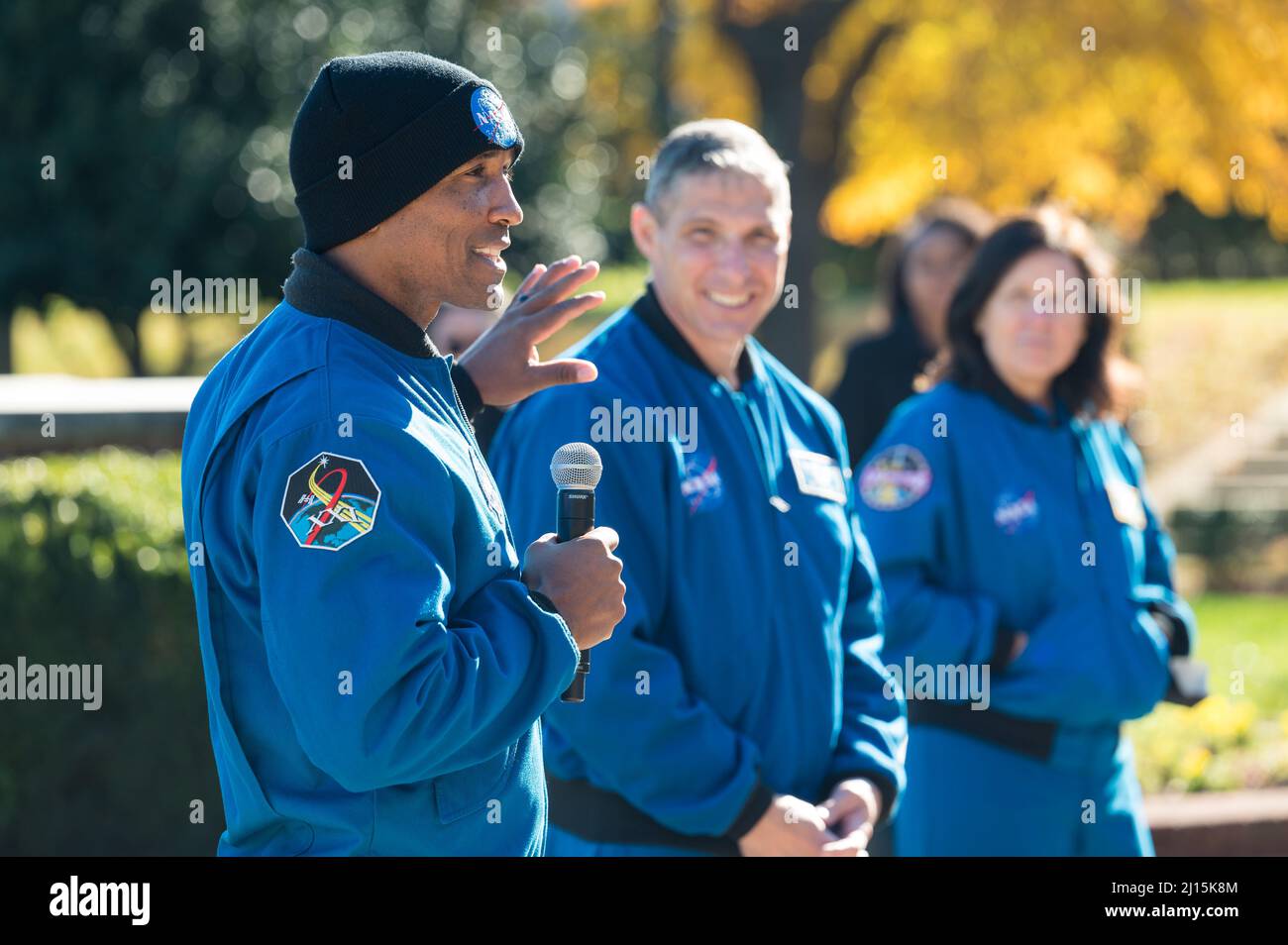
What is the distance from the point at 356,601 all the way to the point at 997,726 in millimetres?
2502

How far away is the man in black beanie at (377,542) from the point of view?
210 centimetres

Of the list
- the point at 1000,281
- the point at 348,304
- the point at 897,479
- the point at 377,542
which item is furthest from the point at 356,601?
the point at 1000,281

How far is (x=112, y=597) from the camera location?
5344mm

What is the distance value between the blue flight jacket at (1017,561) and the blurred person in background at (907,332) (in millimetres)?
1878

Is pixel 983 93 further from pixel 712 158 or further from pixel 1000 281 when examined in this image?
pixel 712 158

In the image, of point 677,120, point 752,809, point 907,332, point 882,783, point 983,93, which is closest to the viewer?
point 752,809

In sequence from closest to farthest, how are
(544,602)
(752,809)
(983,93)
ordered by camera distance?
(544,602), (752,809), (983,93)

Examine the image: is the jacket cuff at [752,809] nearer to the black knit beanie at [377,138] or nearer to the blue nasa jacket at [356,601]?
the blue nasa jacket at [356,601]

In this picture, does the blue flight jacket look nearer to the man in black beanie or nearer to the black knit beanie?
the man in black beanie

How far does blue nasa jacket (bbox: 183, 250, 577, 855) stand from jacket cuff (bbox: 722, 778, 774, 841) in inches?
29.9

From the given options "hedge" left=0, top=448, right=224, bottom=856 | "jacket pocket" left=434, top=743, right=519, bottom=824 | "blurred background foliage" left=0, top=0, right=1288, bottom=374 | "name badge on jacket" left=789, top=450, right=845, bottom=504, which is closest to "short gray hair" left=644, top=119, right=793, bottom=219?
"name badge on jacket" left=789, top=450, right=845, bottom=504

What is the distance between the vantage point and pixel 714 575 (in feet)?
10.7

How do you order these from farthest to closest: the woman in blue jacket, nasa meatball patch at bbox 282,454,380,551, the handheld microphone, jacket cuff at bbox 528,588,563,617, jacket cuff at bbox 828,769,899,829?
the woman in blue jacket < jacket cuff at bbox 828,769,899,829 < the handheld microphone < jacket cuff at bbox 528,588,563,617 < nasa meatball patch at bbox 282,454,380,551

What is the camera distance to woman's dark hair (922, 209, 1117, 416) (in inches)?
177
